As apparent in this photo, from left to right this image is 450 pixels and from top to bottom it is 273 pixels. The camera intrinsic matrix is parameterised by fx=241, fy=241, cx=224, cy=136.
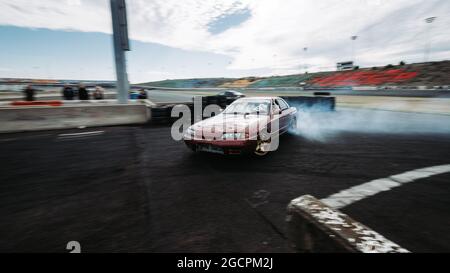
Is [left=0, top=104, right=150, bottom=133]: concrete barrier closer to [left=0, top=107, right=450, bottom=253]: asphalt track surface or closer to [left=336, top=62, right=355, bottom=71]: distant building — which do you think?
[left=0, top=107, right=450, bottom=253]: asphalt track surface

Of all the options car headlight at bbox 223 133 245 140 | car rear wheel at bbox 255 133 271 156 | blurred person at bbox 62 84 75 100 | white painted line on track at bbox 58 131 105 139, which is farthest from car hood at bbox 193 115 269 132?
blurred person at bbox 62 84 75 100

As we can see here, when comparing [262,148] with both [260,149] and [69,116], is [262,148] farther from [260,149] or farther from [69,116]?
[69,116]

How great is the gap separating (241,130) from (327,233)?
12.1 ft

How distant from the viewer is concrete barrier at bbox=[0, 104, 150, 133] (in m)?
8.72

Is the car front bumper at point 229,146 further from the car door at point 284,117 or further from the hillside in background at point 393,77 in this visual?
the hillside in background at point 393,77

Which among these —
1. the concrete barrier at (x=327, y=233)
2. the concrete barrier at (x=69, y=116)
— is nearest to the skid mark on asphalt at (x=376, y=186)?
the concrete barrier at (x=327, y=233)

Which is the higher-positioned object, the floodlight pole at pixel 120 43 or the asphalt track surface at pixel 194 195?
the floodlight pole at pixel 120 43

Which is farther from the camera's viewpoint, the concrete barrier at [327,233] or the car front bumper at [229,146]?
the car front bumper at [229,146]

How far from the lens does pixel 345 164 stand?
4770 millimetres

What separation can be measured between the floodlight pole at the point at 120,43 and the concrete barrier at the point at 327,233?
1105 cm

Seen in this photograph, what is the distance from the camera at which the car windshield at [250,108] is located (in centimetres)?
612

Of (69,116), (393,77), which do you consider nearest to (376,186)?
(69,116)
